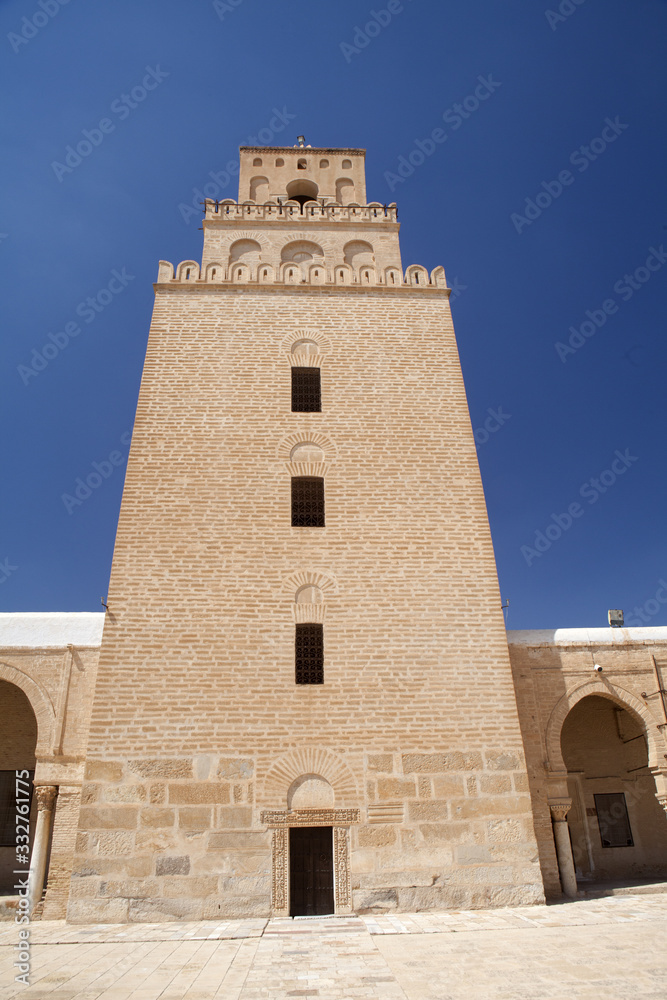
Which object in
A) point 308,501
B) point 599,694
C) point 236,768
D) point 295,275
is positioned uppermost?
point 295,275

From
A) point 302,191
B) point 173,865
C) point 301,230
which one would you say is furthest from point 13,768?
point 302,191

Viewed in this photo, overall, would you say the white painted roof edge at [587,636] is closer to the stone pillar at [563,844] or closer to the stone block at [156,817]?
the stone pillar at [563,844]

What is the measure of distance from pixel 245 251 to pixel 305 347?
2887 millimetres

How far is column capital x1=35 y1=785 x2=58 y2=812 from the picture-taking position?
769cm

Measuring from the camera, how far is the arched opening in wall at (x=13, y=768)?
959cm

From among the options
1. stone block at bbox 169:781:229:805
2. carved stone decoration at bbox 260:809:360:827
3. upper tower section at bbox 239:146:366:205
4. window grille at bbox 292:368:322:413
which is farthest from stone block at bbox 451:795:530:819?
upper tower section at bbox 239:146:366:205

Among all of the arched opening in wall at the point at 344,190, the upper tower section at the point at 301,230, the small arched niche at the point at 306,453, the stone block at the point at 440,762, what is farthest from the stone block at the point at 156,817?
the arched opening in wall at the point at 344,190

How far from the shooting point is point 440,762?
7.48 metres

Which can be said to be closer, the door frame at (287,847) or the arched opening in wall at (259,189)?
the door frame at (287,847)

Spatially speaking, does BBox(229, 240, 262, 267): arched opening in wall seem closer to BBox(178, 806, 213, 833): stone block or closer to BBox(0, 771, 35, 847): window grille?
BBox(178, 806, 213, 833): stone block

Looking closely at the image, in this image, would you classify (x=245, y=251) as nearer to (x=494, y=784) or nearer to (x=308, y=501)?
(x=308, y=501)

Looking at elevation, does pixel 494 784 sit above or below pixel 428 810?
above

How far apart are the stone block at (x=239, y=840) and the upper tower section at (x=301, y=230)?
26.3ft

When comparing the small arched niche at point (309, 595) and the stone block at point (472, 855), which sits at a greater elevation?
the small arched niche at point (309, 595)
